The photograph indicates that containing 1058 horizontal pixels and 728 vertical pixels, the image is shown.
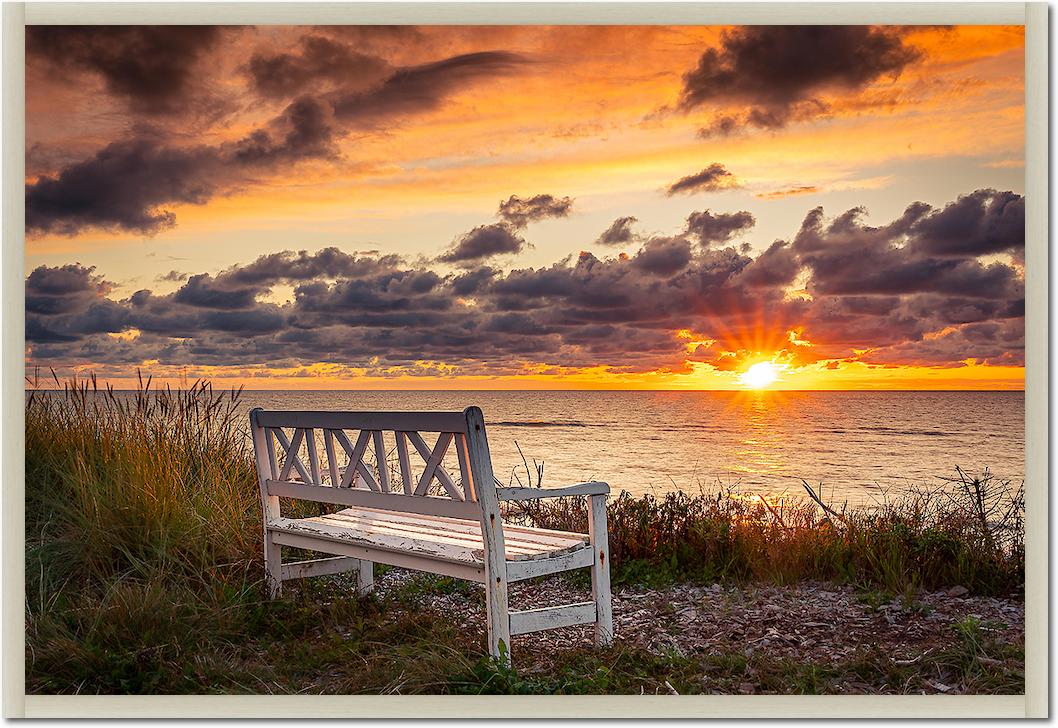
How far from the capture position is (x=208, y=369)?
847 inches

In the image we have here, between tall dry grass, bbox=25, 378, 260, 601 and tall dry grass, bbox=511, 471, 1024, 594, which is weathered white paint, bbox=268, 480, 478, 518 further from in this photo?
tall dry grass, bbox=511, 471, 1024, 594

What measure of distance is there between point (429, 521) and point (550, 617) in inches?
33.4

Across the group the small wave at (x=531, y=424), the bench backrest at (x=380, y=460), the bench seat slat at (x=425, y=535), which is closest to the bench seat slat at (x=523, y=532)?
the bench seat slat at (x=425, y=535)

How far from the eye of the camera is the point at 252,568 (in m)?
4.48

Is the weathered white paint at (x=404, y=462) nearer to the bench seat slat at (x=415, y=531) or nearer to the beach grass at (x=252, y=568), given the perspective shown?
the bench seat slat at (x=415, y=531)

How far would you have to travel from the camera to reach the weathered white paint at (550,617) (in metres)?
3.30

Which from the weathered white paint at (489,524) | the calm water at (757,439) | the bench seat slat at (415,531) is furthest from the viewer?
the calm water at (757,439)

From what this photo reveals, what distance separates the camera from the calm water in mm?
17141

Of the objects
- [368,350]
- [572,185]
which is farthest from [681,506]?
[368,350]

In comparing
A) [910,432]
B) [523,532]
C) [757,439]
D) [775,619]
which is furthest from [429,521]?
[757,439]

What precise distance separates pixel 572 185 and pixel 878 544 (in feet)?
57.7

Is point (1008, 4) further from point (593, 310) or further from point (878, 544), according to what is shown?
point (593, 310)

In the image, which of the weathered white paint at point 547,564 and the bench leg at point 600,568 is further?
the bench leg at point 600,568

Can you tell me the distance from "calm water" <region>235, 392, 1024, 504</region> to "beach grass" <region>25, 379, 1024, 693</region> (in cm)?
437
